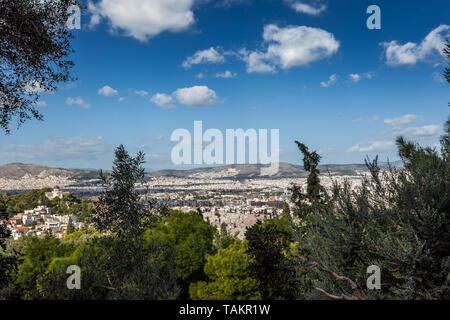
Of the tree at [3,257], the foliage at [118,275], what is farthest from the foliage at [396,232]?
the tree at [3,257]

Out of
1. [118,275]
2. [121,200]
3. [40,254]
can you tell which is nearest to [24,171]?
[40,254]

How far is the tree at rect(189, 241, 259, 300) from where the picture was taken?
1442 centimetres

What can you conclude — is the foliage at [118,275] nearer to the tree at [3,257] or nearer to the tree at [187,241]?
the tree at [3,257]

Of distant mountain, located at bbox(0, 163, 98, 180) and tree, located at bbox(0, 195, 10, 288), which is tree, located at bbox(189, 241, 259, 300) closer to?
tree, located at bbox(0, 195, 10, 288)

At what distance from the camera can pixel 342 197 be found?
849cm

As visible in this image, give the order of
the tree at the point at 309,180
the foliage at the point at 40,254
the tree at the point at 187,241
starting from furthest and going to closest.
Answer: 1. the tree at the point at 309,180
2. the foliage at the point at 40,254
3. the tree at the point at 187,241

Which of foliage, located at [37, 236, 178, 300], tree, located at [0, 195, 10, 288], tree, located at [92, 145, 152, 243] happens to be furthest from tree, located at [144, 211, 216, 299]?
tree, located at [0, 195, 10, 288]

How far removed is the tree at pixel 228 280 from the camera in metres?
14.4

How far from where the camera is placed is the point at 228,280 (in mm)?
14695

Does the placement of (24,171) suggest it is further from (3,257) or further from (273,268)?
(273,268)

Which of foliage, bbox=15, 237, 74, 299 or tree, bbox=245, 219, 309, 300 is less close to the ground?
tree, bbox=245, 219, 309, 300
